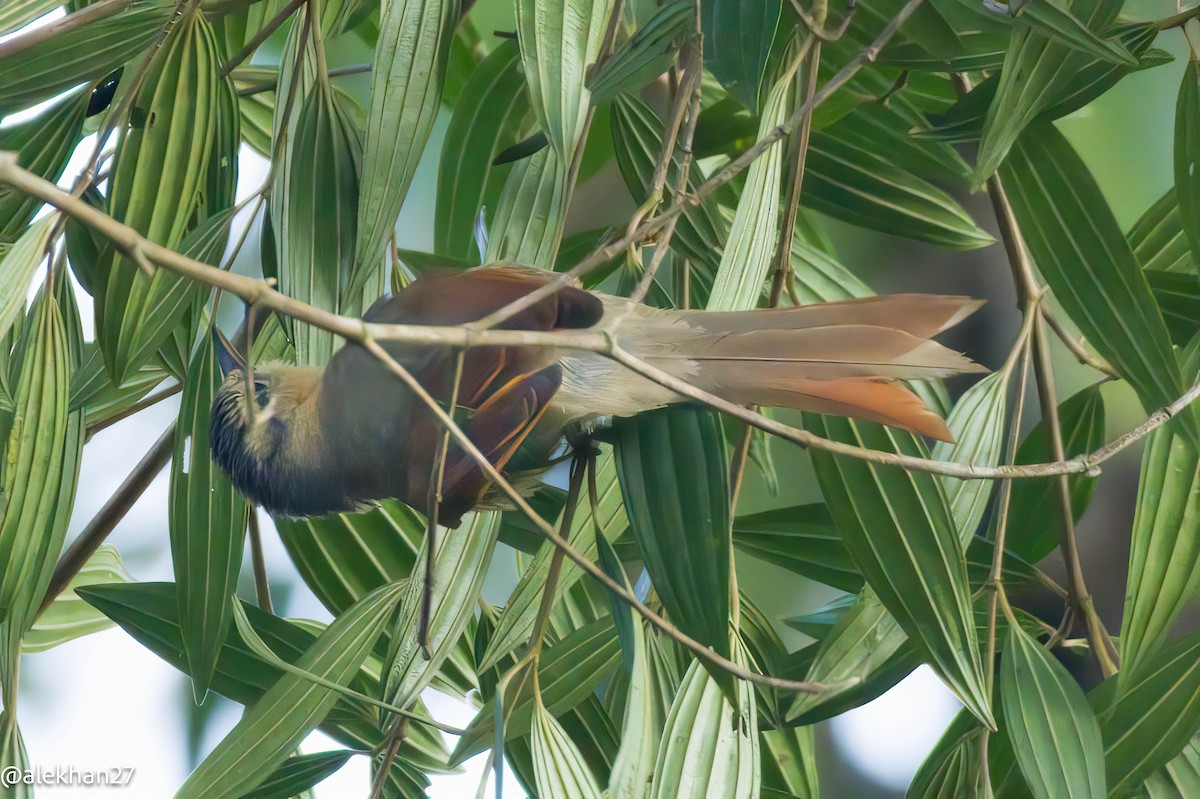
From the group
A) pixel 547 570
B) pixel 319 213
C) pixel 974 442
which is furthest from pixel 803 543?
pixel 319 213

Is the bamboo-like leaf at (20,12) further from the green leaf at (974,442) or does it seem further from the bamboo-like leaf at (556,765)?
the green leaf at (974,442)

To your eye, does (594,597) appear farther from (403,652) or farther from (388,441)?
(388,441)

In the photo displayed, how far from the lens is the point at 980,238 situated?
122 cm

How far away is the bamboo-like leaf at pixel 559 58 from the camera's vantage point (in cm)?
76

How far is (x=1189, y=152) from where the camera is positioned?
90cm

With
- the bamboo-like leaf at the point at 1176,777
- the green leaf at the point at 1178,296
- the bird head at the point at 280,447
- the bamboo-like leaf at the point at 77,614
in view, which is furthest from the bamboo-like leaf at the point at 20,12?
the bamboo-like leaf at the point at 1176,777

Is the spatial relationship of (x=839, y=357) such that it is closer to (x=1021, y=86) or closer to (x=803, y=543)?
(x=1021, y=86)

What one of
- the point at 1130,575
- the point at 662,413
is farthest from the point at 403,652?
the point at 1130,575

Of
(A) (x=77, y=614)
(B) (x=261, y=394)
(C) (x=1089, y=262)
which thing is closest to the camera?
(C) (x=1089, y=262)

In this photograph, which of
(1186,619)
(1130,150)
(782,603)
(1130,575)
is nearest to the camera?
(1130,575)

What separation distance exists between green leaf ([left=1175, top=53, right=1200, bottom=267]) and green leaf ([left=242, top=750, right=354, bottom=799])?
105cm

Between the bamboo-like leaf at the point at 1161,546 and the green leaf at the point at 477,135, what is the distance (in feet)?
2.71

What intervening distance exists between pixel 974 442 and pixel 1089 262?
0.70 ft

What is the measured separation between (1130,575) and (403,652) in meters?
0.70
